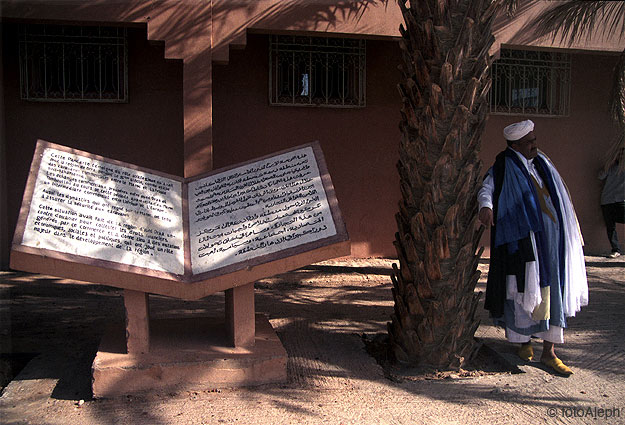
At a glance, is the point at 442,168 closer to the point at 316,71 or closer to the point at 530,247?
the point at 530,247

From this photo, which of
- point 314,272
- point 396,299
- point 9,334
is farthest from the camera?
point 314,272

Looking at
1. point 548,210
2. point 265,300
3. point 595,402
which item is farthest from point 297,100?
point 595,402

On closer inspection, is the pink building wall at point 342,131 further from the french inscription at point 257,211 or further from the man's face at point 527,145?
the man's face at point 527,145

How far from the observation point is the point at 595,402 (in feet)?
12.0

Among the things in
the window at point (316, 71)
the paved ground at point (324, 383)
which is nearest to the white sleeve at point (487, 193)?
the paved ground at point (324, 383)

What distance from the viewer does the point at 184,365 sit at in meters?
3.67

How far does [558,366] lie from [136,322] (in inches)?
114

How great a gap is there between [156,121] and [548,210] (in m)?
5.28

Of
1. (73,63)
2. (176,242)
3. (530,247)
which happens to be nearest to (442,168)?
(530,247)

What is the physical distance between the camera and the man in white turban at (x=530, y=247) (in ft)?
13.1

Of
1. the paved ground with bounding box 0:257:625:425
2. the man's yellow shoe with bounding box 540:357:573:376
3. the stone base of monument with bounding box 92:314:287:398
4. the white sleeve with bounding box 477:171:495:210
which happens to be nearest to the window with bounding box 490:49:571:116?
the paved ground with bounding box 0:257:625:425

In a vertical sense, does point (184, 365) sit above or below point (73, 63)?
below

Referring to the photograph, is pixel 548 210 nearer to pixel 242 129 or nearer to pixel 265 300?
pixel 265 300

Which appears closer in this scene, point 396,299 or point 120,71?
point 396,299
